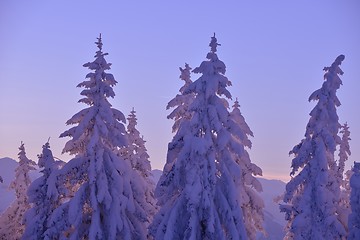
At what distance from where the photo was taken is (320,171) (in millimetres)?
28422

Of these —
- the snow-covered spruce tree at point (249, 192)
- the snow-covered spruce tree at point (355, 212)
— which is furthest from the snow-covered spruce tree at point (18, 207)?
the snow-covered spruce tree at point (355, 212)

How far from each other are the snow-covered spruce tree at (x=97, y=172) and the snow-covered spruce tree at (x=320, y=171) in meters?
10.5

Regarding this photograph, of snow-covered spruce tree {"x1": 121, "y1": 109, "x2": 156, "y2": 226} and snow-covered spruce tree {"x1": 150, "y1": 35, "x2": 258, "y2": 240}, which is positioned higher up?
snow-covered spruce tree {"x1": 121, "y1": 109, "x2": 156, "y2": 226}

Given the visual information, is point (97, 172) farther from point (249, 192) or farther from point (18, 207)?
point (18, 207)

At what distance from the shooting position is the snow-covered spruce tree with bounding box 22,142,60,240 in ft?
87.2

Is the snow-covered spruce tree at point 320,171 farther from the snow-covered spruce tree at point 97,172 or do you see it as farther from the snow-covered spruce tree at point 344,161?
the snow-covered spruce tree at point 97,172

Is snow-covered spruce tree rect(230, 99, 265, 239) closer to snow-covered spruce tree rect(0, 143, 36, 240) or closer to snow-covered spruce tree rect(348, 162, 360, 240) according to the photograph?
snow-covered spruce tree rect(348, 162, 360, 240)

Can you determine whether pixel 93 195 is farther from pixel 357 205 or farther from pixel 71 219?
pixel 357 205

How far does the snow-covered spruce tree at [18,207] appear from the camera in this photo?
3722cm

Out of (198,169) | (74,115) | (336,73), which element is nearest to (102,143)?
(74,115)

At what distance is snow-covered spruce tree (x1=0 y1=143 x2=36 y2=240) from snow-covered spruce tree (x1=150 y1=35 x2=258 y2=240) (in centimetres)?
1906

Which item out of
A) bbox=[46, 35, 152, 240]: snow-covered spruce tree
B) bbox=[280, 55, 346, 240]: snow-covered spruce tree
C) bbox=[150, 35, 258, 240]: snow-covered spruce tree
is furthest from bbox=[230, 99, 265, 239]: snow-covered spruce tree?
bbox=[46, 35, 152, 240]: snow-covered spruce tree

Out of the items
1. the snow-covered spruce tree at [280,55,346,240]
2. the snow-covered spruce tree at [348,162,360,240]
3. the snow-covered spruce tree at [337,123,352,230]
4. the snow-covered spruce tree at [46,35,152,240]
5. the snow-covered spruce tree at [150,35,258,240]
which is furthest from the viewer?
the snow-covered spruce tree at [337,123,352,230]

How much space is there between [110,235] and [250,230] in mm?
8491
